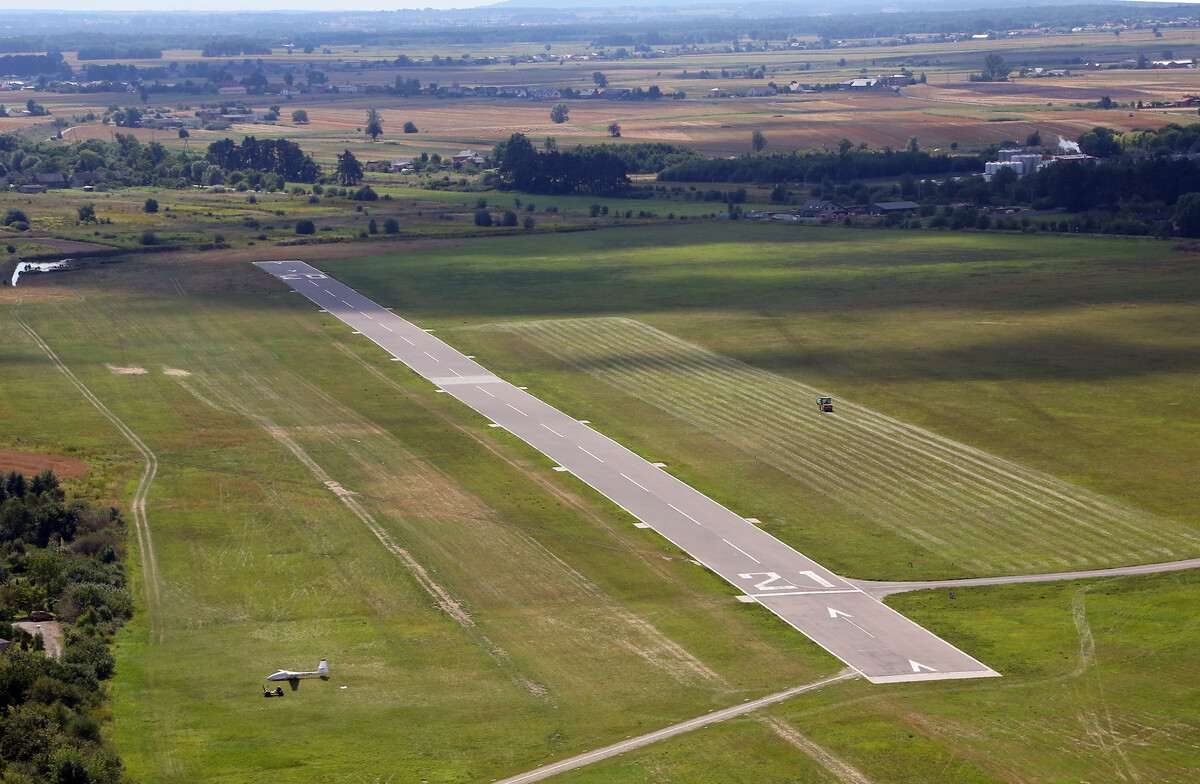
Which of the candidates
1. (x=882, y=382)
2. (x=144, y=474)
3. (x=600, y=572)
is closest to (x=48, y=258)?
(x=144, y=474)

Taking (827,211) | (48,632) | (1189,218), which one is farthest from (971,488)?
(827,211)

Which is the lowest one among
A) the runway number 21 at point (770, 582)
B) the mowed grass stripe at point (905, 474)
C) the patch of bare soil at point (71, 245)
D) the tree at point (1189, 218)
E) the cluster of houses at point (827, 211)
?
the patch of bare soil at point (71, 245)

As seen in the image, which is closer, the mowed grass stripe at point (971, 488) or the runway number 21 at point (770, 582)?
the runway number 21 at point (770, 582)

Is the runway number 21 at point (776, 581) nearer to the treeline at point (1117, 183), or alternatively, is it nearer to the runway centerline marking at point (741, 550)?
the runway centerline marking at point (741, 550)

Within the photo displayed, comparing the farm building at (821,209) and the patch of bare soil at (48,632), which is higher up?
the farm building at (821,209)

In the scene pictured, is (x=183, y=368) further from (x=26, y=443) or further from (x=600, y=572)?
(x=600, y=572)

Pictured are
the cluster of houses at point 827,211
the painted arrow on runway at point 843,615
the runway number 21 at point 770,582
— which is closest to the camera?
the painted arrow on runway at point 843,615

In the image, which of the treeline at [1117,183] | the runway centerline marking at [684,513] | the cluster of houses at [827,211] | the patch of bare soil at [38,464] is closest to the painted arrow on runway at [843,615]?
the runway centerline marking at [684,513]
